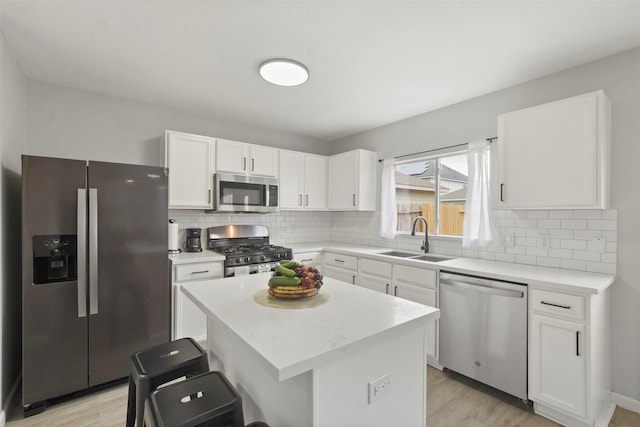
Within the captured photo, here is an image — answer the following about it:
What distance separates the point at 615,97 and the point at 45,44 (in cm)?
408

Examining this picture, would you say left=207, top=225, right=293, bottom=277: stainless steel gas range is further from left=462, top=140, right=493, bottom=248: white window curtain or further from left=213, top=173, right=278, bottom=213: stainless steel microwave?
left=462, top=140, right=493, bottom=248: white window curtain

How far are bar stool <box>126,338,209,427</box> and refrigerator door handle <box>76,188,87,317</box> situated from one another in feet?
3.57

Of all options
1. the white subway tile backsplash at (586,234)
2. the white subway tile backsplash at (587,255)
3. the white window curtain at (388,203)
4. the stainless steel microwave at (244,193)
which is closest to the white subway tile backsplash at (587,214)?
the white subway tile backsplash at (586,234)

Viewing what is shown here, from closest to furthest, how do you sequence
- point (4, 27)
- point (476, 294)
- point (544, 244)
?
point (4, 27) → point (476, 294) → point (544, 244)

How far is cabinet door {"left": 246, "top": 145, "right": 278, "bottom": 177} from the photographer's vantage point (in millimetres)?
3641

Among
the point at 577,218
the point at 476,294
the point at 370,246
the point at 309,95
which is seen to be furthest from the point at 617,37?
the point at 370,246

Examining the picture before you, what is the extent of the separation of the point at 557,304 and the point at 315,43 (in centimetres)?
235

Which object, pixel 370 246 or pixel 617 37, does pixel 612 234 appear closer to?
pixel 617 37

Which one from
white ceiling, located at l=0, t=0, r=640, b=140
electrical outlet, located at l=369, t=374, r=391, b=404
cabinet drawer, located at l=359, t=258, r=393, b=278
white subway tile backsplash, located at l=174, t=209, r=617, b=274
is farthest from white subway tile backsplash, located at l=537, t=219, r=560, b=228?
electrical outlet, located at l=369, t=374, r=391, b=404

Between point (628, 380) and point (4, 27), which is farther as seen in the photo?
point (628, 380)

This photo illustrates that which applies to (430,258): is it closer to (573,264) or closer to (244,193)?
(573,264)

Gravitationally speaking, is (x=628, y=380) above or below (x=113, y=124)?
below

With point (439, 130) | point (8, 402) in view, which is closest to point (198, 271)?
point (8, 402)

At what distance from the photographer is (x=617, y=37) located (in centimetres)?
201
